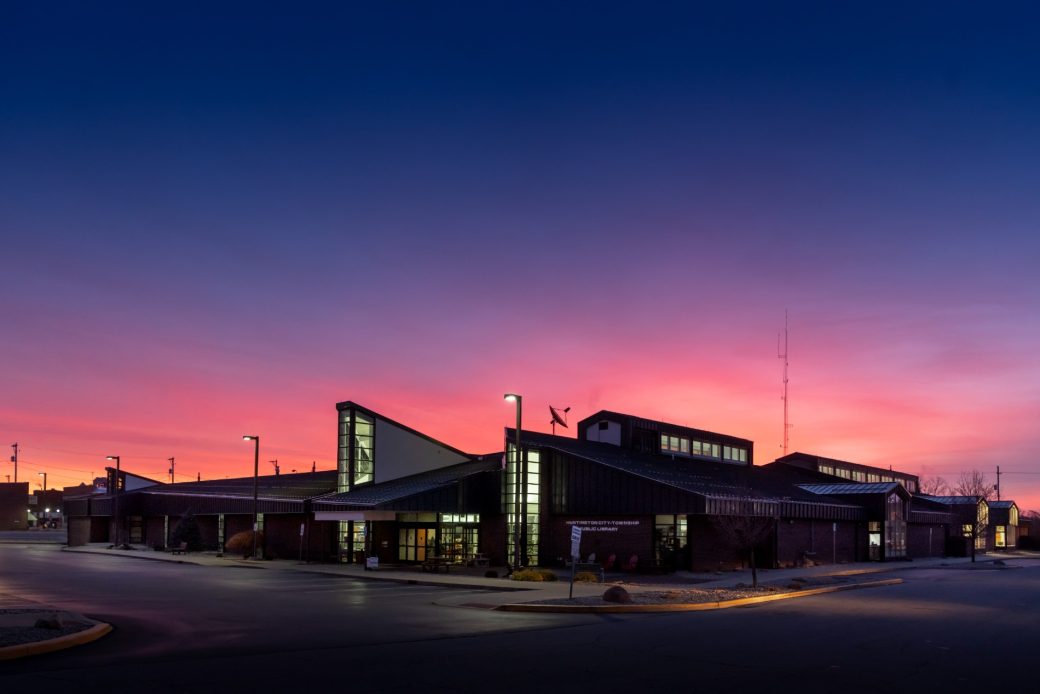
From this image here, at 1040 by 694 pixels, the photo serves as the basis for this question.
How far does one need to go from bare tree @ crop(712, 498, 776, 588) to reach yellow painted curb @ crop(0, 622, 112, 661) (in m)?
24.4

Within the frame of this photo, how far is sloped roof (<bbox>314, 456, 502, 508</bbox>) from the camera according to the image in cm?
4706

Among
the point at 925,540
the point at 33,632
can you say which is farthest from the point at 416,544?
the point at 925,540

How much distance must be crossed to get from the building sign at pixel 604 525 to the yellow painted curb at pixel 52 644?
88.2ft

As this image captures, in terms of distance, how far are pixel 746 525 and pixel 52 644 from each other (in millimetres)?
28295

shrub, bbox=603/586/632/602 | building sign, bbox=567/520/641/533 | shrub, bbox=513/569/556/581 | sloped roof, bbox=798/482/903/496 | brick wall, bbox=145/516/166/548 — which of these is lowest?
brick wall, bbox=145/516/166/548

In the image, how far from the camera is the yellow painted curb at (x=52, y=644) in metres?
15.3

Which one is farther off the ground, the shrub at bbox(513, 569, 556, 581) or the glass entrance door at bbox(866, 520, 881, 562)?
the shrub at bbox(513, 569, 556, 581)

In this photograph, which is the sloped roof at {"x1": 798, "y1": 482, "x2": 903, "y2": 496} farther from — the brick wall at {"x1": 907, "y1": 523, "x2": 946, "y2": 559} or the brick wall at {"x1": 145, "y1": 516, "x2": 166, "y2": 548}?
the brick wall at {"x1": 145, "y1": 516, "x2": 166, "y2": 548}

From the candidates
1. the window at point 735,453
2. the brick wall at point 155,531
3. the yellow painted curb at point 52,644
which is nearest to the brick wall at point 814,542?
the window at point 735,453

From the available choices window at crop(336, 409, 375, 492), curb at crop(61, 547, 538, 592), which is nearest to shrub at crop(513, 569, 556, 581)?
curb at crop(61, 547, 538, 592)

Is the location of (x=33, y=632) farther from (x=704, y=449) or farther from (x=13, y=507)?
(x=13, y=507)

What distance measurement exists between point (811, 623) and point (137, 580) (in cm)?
2642

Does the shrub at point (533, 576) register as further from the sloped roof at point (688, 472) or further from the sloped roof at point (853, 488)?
the sloped roof at point (853, 488)

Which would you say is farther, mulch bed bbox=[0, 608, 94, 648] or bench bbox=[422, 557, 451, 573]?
bench bbox=[422, 557, 451, 573]
